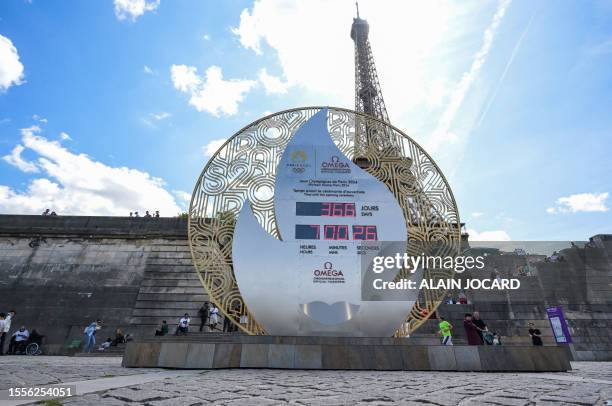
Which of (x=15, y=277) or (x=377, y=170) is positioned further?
(x=15, y=277)

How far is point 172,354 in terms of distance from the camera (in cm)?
751

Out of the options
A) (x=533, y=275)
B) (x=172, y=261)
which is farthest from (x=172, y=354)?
(x=533, y=275)

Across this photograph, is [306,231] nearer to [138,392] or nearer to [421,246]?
[421,246]

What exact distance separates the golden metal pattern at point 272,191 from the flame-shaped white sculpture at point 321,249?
461 millimetres

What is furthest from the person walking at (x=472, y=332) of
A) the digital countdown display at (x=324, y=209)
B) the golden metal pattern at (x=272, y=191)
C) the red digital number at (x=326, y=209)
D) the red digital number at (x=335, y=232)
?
the red digital number at (x=326, y=209)

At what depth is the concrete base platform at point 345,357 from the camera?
7434mm

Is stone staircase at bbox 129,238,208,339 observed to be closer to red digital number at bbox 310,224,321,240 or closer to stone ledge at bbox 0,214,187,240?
stone ledge at bbox 0,214,187,240

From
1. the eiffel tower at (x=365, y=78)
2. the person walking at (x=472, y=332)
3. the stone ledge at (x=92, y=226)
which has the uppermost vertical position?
the eiffel tower at (x=365, y=78)

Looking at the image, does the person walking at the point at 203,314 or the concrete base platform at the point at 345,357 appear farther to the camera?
the person walking at the point at 203,314

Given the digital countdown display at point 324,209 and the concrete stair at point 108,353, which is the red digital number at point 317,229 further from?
the concrete stair at point 108,353

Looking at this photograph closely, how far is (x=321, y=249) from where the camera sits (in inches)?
362

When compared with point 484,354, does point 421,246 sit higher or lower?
higher

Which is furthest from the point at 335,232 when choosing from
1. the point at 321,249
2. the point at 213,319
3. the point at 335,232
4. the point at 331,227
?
the point at 213,319

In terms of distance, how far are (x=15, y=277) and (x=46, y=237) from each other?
240cm
